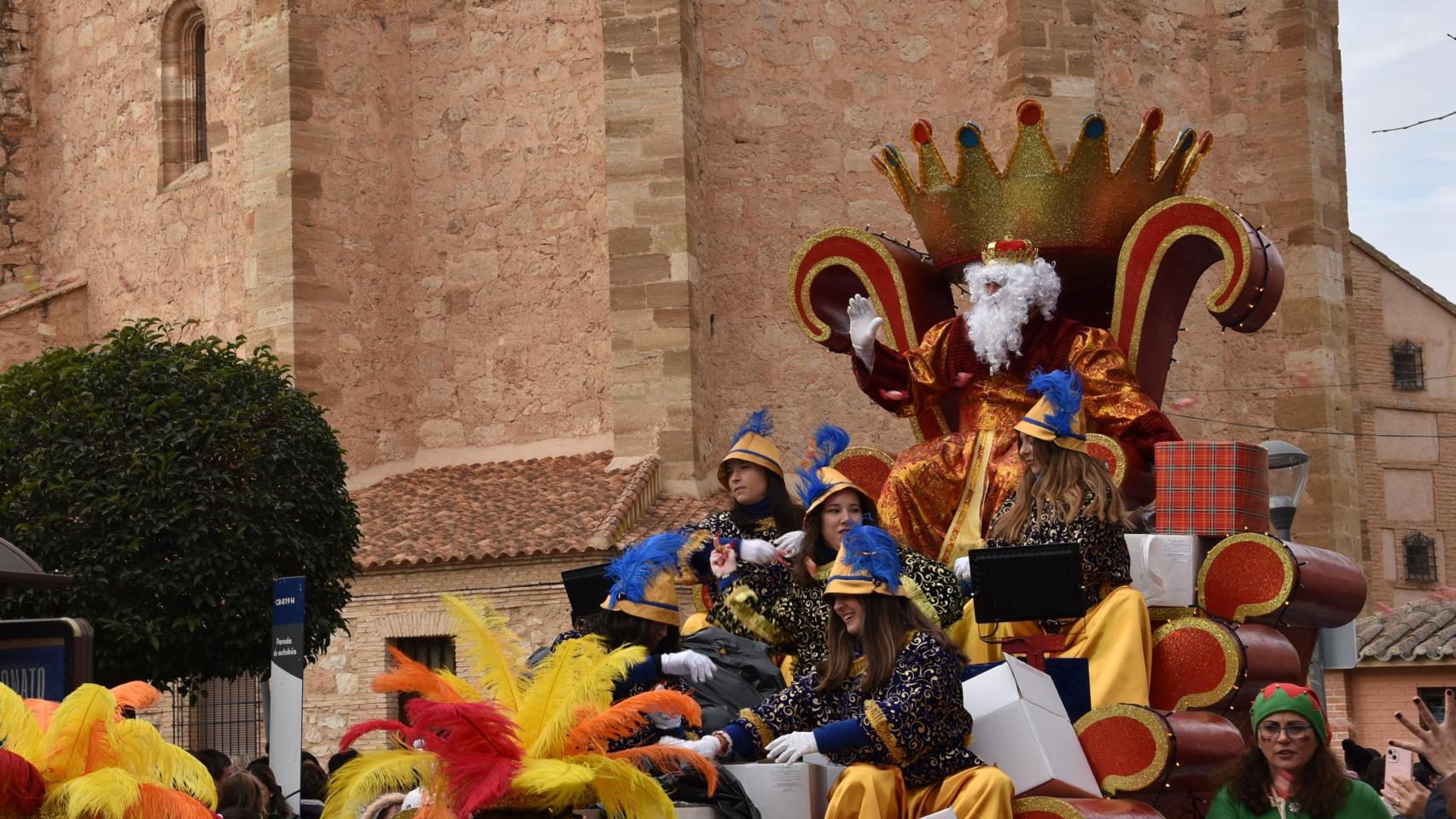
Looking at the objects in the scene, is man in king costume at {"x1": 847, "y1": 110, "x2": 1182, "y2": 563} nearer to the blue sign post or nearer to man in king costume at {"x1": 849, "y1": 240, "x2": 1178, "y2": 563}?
man in king costume at {"x1": 849, "y1": 240, "x2": 1178, "y2": 563}

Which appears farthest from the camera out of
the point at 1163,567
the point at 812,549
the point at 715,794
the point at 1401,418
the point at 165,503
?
the point at 1401,418

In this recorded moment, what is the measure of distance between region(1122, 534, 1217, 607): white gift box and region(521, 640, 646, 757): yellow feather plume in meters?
3.23

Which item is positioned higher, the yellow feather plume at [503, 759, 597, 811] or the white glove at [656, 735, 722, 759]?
the yellow feather plume at [503, 759, 597, 811]

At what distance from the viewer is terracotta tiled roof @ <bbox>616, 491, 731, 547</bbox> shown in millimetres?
19828

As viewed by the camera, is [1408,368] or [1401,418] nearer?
[1401,418]

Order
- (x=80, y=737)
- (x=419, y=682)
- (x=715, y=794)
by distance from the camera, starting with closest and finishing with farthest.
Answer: (x=80, y=737) < (x=419, y=682) < (x=715, y=794)

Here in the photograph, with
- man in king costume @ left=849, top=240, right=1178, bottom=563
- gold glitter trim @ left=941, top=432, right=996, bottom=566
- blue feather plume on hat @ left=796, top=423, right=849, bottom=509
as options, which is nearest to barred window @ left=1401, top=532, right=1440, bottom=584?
man in king costume @ left=849, top=240, right=1178, bottom=563

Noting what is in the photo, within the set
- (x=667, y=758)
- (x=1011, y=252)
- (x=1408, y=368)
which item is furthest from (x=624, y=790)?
(x=1408, y=368)

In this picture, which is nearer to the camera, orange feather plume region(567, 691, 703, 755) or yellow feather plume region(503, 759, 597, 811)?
yellow feather plume region(503, 759, 597, 811)

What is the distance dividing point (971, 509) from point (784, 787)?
2995mm

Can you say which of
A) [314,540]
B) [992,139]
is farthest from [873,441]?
[314,540]

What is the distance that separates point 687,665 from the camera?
7461 mm

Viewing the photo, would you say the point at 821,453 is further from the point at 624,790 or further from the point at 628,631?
the point at 624,790

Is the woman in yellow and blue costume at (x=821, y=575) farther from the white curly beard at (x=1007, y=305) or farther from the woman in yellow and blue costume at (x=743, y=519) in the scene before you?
the white curly beard at (x=1007, y=305)
